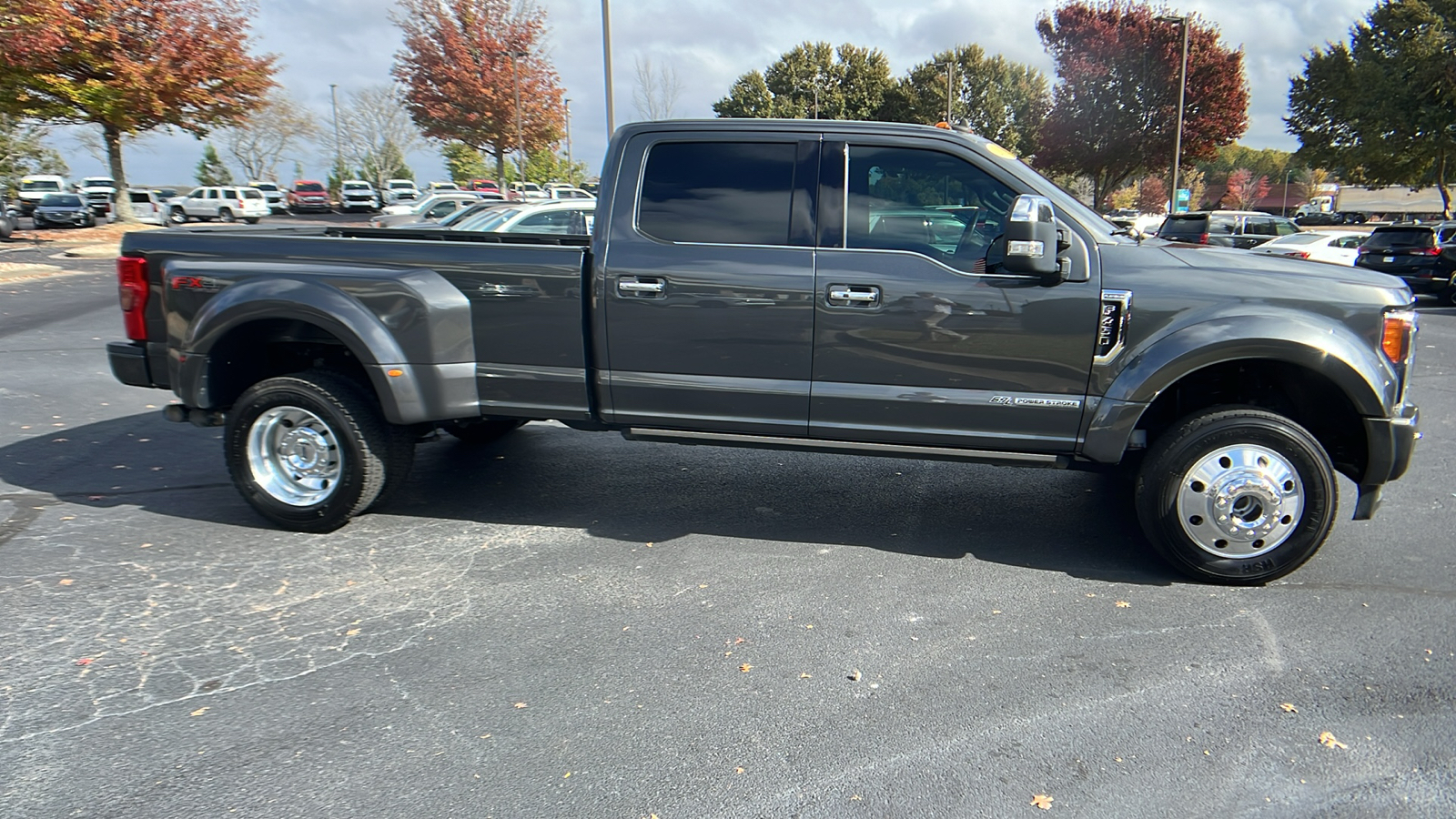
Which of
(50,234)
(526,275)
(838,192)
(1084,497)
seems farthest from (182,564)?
(50,234)

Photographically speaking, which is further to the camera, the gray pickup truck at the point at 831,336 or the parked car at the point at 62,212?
the parked car at the point at 62,212

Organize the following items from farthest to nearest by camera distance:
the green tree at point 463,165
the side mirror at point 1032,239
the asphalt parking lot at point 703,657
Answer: the green tree at point 463,165, the side mirror at point 1032,239, the asphalt parking lot at point 703,657

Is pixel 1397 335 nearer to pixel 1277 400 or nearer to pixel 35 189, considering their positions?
pixel 1277 400

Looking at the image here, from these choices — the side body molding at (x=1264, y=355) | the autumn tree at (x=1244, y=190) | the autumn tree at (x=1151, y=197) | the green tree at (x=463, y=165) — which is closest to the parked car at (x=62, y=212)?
the green tree at (x=463, y=165)

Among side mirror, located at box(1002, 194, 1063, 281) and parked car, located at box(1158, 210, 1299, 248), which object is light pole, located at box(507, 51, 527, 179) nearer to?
parked car, located at box(1158, 210, 1299, 248)

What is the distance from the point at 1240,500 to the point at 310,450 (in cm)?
455

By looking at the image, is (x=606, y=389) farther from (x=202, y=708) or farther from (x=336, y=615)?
(x=202, y=708)

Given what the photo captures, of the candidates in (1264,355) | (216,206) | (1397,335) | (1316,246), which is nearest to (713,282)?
(1264,355)

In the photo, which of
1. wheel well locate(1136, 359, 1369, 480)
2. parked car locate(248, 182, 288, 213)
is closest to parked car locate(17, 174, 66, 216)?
parked car locate(248, 182, 288, 213)

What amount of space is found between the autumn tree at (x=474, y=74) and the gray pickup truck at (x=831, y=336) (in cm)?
3441

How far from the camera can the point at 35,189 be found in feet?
142

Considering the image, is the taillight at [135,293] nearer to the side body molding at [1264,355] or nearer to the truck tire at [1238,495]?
the side body molding at [1264,355]

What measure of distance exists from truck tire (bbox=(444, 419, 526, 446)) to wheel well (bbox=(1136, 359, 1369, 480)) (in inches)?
157

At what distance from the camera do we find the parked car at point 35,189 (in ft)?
133
